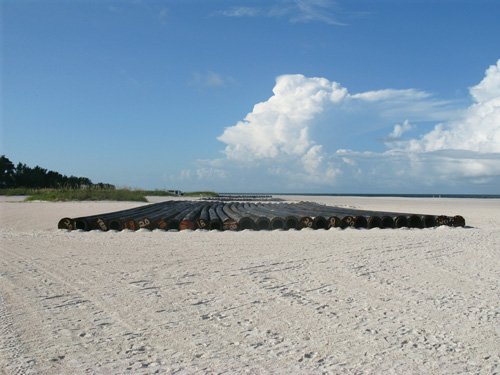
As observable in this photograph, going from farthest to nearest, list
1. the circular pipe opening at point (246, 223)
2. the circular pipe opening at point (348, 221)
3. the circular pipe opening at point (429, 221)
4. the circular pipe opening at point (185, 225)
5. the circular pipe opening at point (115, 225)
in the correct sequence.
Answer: the circular pipe opening at point (429, 221) < the circular pipe opening at point (348, 221) < the circular pipe opening at point (246, 223) < the circular pipe opening at point (185, 225) < the circular pipe opening at point (115, 225)

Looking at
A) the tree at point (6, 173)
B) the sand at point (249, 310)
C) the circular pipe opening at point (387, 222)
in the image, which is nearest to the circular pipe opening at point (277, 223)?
the circular pipe opening at point (387, 222)

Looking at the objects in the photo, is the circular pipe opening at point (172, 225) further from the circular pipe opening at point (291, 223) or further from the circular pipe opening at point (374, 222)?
the circular pipe opening at point (374, 222)

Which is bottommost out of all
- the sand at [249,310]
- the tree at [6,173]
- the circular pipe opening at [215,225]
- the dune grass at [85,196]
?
the sand at [249,310]

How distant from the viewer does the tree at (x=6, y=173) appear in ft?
176

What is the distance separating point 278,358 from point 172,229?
9859 mm

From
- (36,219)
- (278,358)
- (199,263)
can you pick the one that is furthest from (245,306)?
(36,219)

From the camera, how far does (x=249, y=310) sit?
15.9 feet

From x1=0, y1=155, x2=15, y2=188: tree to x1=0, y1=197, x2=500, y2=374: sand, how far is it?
5020cm

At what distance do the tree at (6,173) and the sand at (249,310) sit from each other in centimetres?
5020

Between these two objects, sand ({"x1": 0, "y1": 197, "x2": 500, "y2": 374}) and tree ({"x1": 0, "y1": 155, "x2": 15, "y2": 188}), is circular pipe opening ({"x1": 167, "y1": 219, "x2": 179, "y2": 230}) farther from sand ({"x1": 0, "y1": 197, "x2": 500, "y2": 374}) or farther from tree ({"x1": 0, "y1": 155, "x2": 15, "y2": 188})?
tree ({"x1": 0, "y1": 155, "x2": 15, "y2": 188})

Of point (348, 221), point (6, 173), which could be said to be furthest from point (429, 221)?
point (6, 173)

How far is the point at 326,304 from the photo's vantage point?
5.08 metres

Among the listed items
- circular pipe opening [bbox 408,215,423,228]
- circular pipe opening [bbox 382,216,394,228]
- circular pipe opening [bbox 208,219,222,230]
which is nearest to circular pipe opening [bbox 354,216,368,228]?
circular pipe opening [bbox 382,216,394,228]

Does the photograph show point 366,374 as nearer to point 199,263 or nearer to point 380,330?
point 380,330
